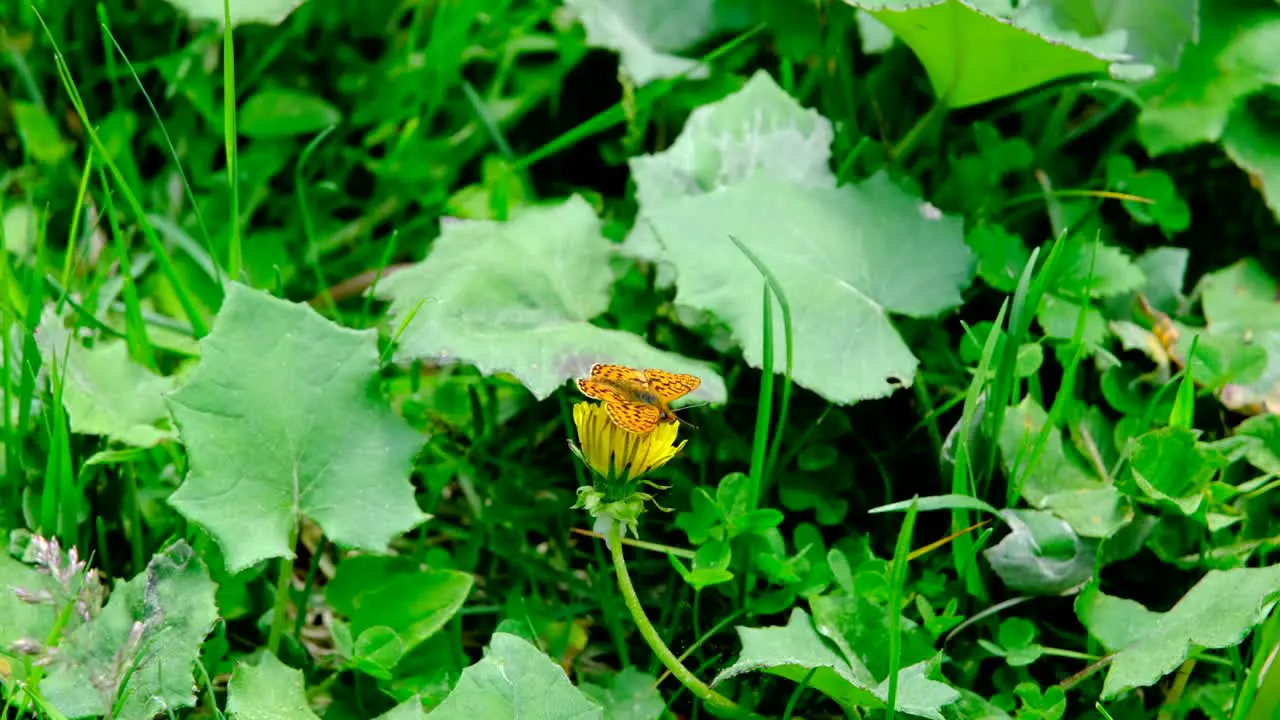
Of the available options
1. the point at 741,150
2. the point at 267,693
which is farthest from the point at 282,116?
the point at 267,693

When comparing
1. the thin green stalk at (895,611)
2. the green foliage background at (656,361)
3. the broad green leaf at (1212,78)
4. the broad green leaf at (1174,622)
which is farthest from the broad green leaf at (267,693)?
the broad green leaf at (1212,78)

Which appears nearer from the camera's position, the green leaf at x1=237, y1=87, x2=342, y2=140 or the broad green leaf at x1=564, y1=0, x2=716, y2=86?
the broad green leaf at x1=564, y1=0, x2=716, y2=86

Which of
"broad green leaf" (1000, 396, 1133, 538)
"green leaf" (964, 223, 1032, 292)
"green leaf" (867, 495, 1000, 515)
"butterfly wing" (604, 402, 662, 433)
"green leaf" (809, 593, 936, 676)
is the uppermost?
"butterfly wing" (604, 402, 662, 433)

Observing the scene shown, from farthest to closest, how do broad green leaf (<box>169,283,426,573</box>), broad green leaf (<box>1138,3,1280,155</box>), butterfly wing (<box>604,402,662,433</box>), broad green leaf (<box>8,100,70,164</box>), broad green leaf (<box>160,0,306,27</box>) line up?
1. broad green leaf (<box>8,100,70,164</box>)
2. broad green leaf (<box>1138,3,1280,155</box>)
3. broad green leaf (<box>160,0,306,27</box>)
4. broad green leaf (<box>169,283,426,573</box>)
5. butterfly wing (<box>604,402,662,433</box>)

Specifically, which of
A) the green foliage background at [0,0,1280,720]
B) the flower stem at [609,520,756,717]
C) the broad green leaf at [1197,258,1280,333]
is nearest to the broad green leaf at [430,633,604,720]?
the green foliage background at [0,0,1280,720]

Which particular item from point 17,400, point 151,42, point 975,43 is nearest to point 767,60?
point 975,43

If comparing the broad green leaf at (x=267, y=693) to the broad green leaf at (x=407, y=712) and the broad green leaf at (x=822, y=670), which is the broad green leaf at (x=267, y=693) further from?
the broad green leaf at (x=822, y=670)

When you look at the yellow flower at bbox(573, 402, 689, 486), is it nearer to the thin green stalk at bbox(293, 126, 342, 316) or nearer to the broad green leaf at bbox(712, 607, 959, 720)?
the broad green leaf at bbox(712, 607, 959, 720)
